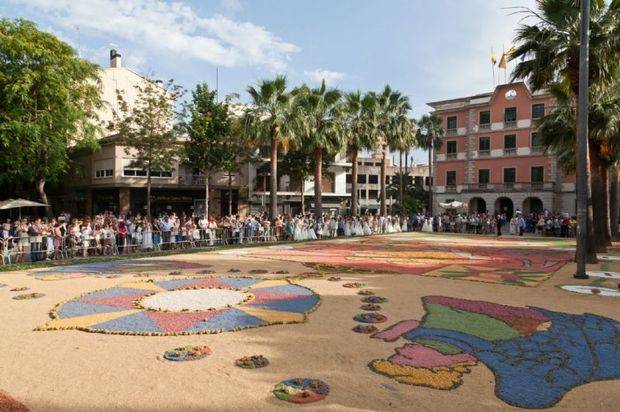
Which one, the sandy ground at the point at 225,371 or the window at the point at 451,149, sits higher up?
the window at the point at 451,149

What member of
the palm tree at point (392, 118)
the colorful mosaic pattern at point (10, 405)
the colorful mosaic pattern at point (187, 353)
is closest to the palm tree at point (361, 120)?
the palm tree at point (392, 118)

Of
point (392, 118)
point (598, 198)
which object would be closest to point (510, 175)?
point (392, 118)

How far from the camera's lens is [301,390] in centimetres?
516

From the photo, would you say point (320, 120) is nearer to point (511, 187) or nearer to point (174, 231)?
point (174, 231)

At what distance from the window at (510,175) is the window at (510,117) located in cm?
498

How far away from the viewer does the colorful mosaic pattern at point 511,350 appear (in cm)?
545

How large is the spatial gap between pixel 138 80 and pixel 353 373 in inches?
1936

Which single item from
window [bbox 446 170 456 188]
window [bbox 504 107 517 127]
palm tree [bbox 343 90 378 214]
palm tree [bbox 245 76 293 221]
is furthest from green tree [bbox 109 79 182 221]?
window [bbox 504 107 517 127]

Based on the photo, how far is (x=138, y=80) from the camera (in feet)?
158

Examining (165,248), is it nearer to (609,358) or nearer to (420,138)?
(609,358)

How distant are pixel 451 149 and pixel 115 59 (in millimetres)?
40423

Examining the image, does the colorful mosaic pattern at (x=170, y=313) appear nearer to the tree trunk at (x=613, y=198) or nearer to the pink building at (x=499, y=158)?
the tree trunk at (x=613, y=198)

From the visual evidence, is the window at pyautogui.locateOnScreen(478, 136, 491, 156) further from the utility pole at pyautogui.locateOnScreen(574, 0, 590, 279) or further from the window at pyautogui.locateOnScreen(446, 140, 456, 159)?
the utility pole at pyautogui.locateOnScreen(574, 0, 590, 279)

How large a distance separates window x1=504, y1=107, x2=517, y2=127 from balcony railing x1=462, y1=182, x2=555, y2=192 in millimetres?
6739
